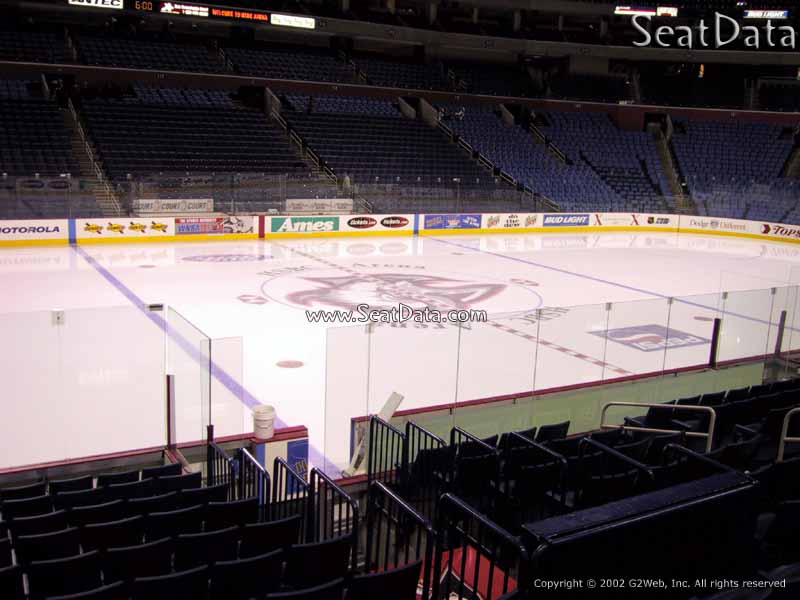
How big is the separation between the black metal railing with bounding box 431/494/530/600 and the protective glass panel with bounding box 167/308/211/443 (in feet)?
9.27

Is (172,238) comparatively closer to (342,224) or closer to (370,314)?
(342,224)

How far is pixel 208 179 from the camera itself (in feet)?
80.9

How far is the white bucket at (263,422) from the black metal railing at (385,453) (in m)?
0.99

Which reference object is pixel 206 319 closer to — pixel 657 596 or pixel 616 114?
pixel 657 596

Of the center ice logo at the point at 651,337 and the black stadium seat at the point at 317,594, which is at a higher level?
the black stadium seat at the point at 317,594

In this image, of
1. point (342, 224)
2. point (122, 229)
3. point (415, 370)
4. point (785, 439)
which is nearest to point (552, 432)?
point (415, 370)

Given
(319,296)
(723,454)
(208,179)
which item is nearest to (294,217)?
(208,179)

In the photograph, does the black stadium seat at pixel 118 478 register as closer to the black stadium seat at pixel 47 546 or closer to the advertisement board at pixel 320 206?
the black stadium seat at pixel 47 546

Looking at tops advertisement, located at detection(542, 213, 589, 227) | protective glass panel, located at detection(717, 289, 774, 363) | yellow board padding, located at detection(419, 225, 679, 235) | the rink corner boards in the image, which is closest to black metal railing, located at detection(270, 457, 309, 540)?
protective glass panel, located at detection(717, 289, 774, 363)

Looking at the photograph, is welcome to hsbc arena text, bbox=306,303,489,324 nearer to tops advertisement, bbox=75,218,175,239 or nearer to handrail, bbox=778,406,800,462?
handrail, bbox=778,406,800,462

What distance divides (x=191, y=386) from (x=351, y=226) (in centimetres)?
2028

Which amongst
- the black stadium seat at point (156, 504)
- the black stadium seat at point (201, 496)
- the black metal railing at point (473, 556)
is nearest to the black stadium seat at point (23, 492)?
the black stadium seat at point (156, 504)

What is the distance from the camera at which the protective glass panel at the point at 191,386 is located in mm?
6969

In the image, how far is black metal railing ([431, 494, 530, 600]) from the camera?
11.1 feet
